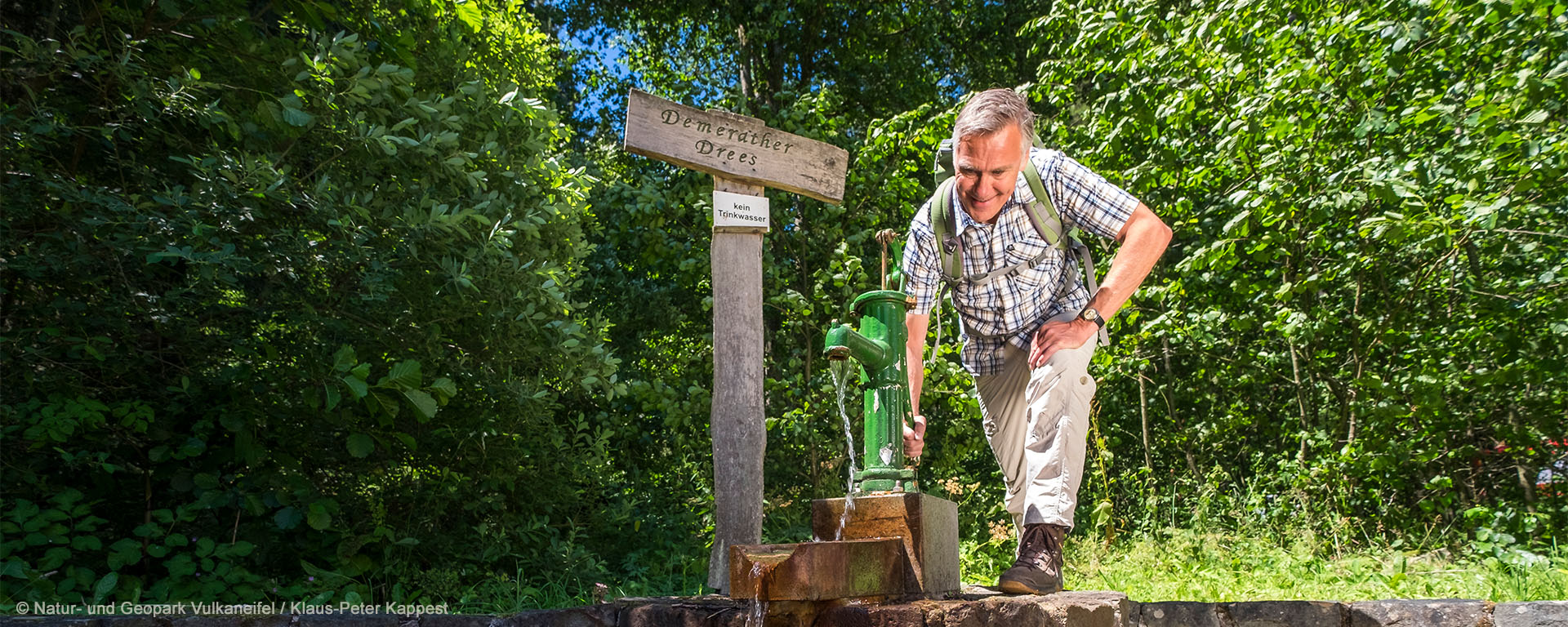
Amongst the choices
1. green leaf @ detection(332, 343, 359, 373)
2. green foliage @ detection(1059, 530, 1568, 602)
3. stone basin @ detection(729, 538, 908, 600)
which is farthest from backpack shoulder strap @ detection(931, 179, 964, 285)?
green leaf @ detection(332, 343, 359, 373)

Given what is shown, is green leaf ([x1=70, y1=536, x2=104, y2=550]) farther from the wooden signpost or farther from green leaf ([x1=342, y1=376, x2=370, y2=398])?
the wooden signpost

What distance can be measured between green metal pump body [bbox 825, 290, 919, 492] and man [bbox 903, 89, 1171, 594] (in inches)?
5.2

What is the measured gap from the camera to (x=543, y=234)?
19.9 ft

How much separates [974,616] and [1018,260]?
98 cm

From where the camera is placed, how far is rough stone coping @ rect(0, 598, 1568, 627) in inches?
89.0

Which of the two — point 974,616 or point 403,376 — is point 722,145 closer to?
point 403,376

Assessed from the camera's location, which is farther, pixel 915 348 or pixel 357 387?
pixel 357 387

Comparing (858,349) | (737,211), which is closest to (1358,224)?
(737,211)

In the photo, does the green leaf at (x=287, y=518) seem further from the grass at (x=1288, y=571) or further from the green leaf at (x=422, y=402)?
the grass at (x=1288, y=571)

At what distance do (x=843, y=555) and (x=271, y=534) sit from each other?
348 centimetres

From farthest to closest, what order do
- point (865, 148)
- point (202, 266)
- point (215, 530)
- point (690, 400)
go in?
point (865, 148)
point (690, 400)
point (215, 530)
point (202, 266)

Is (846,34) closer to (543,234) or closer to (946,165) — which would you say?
(543,234)

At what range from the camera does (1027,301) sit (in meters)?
2.80

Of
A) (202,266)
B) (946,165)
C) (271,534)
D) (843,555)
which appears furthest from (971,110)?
(271,534)
